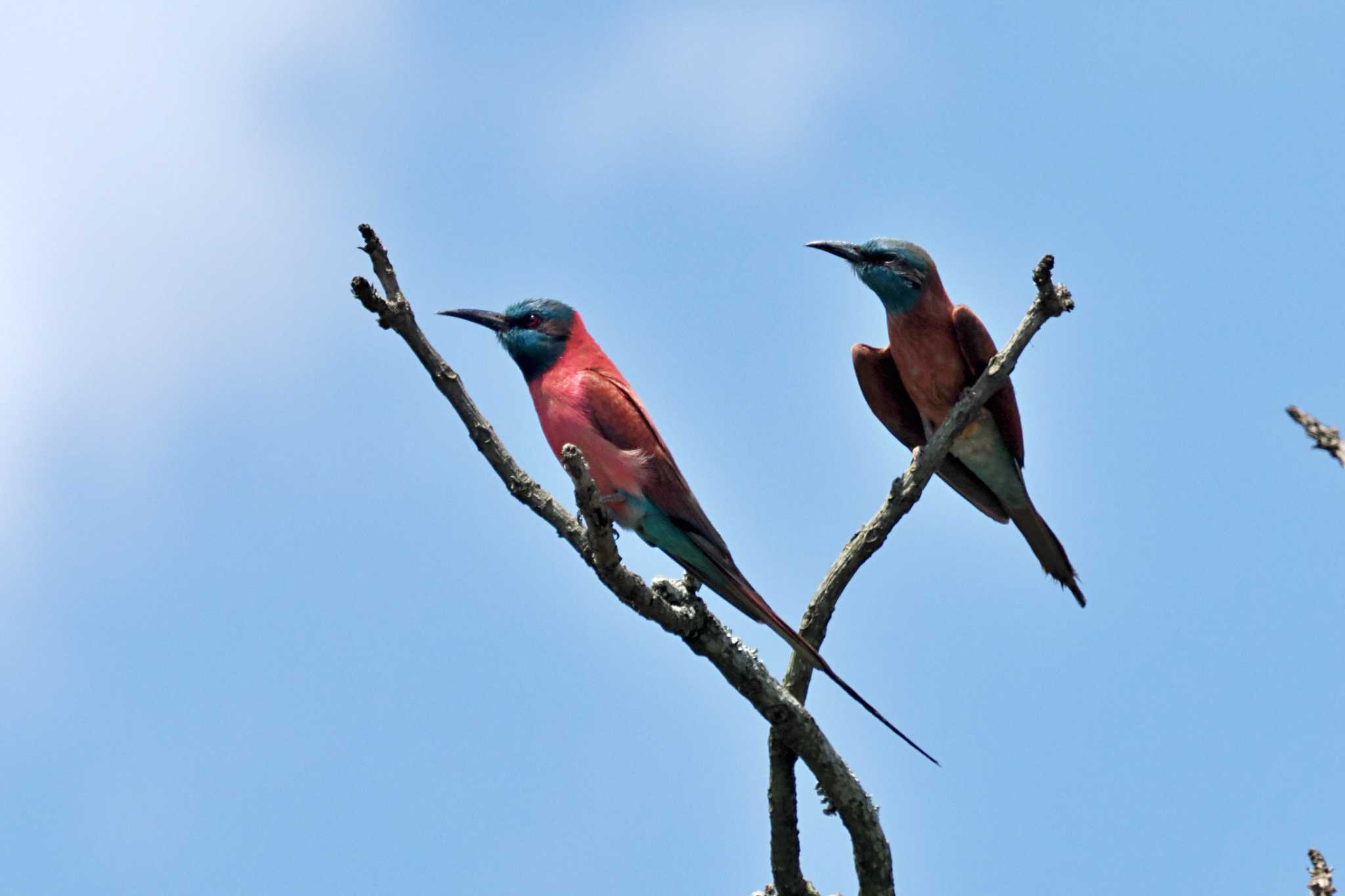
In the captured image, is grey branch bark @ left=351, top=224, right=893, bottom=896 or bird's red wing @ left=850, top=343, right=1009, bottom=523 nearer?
grey branch bark @ left=351, top=224, right=893, bottom=896

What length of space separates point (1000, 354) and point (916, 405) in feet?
5.67

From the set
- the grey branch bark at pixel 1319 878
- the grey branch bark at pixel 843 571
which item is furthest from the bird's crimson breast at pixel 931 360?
the grey branch bark at pixel 1319 878

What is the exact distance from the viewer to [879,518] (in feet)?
18.2

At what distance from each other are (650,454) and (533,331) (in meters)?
0.92

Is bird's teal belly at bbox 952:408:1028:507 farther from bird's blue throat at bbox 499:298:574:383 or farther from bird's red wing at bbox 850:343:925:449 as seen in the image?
bird's blue throat at bbox 499:298:574:383

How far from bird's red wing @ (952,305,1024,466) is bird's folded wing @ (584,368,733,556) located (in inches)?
82.6

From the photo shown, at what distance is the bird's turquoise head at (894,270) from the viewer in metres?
7.27

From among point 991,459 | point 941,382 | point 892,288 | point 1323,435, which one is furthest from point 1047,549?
point 1323,435

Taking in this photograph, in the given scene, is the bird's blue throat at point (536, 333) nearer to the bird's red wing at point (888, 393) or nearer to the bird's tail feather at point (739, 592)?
the bird's tail feather at point (739, 592)

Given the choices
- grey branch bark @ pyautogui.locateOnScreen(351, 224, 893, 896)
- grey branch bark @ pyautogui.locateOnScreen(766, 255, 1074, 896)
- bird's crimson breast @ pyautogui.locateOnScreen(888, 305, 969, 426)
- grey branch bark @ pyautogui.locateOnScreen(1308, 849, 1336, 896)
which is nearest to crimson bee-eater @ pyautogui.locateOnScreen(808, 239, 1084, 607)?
bird's crimson breast @ pyautogui.locateOnScreen(888, 305, 969, 426)

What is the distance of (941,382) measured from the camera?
7121mm

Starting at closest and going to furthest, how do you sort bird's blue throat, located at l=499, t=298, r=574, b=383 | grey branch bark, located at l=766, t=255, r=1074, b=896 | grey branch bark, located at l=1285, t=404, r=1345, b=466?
grey branch bark, located at l=1285, t=404, r=1345, b=466 < grey branch bark, located at l=766, t=255, r=1074, b=896 < bird's blue throat, located at l=499, t=298, r=574, b=383

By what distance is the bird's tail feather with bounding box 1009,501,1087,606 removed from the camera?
712 cm

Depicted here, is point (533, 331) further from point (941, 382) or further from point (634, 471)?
point (941, 382)
